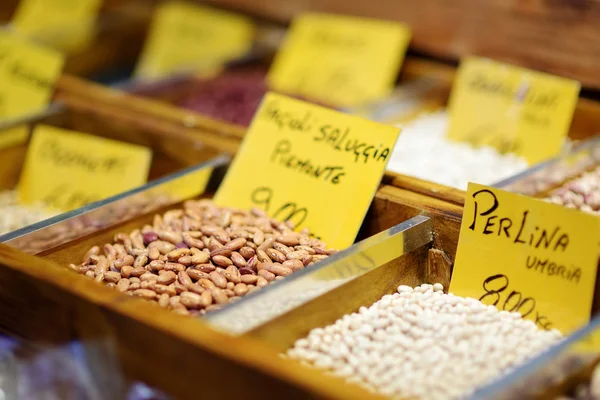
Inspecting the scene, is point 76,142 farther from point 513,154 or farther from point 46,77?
point 513,154

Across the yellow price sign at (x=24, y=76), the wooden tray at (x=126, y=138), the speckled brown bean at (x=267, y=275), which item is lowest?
the speckled brown bean at (x=267, y=275)

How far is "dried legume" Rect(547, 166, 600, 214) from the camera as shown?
1.61 metres

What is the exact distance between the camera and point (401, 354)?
4.01 ft

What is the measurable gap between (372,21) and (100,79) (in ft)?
3.79

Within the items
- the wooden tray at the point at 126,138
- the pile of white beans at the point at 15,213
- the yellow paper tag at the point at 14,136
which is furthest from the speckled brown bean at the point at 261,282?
the yellow paper tag at the point at 14,136

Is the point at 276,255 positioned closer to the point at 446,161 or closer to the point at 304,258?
the point at 304,258

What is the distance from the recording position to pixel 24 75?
2.32m

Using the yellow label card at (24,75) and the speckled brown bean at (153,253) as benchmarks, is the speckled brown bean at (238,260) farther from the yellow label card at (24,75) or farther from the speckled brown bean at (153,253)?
the yellow label card at (24,75)

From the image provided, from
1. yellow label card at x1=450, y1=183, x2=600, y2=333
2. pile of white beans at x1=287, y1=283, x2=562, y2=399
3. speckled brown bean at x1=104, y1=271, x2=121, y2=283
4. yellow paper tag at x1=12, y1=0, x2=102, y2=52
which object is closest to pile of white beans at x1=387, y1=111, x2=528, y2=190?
yellow label card at x1=450, y1=183, x2=600, y2=333

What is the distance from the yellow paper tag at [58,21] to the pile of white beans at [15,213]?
972 millimetres

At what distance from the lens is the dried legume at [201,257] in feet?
4.45

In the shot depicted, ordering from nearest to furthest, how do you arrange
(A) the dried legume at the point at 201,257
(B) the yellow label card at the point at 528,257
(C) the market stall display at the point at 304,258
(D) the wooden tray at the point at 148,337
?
(D) the wooden tray at the point at 148,337 < (C) the market stall display at the point at 304,258 < (B) the yellow label card at the point at 528,257 < (A) the dried legume at the point at 201,257

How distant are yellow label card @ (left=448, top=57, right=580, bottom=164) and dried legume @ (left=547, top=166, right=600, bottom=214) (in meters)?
0.28

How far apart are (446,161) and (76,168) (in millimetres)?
992
